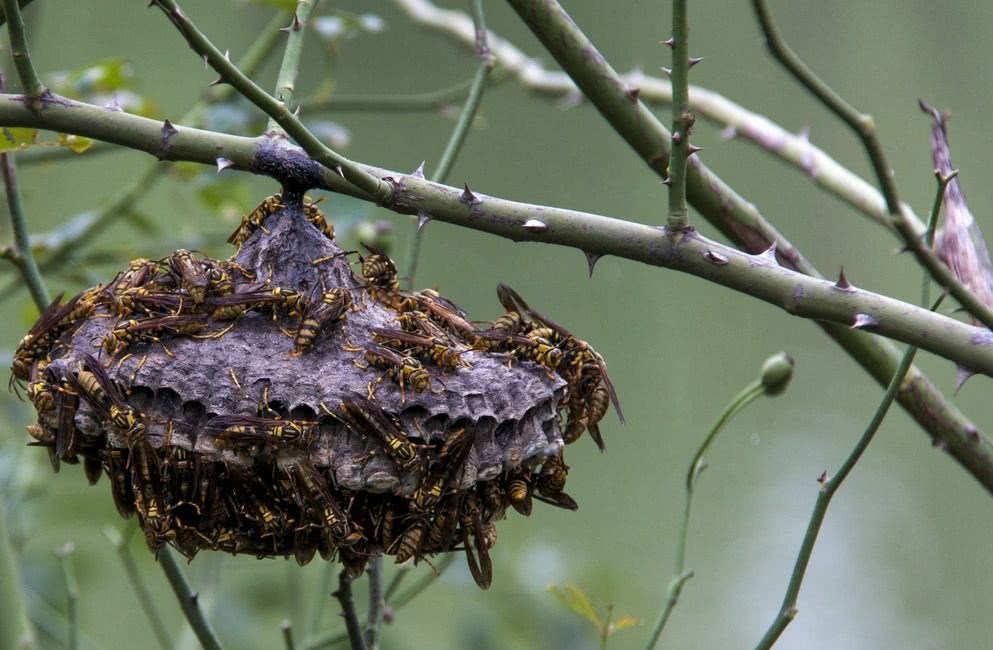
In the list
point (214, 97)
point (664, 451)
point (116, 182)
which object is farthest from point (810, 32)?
point (214, 97)

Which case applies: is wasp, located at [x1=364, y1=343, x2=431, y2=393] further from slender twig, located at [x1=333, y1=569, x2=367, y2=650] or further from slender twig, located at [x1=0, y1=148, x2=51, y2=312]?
slender twig, located at [x1=0, y1=148, x2=51, y2=312]

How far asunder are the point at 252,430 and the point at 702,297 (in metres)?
4.68

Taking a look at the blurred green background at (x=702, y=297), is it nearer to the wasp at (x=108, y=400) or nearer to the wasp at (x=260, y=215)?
the wasp at (x=260, y=215)

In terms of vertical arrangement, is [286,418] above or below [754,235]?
below

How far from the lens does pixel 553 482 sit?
0.94 meters

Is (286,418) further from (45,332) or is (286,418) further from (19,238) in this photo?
(19,238)

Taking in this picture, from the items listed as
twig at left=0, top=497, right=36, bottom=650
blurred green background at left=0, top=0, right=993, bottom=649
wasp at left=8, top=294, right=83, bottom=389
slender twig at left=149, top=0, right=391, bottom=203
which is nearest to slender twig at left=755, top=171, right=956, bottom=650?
slender twig at left=149, top=0, right=391, bottom=203

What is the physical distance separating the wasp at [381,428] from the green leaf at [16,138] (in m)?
0.37

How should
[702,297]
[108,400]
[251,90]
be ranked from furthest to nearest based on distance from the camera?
[702,297]
[108,400]
[251,90]

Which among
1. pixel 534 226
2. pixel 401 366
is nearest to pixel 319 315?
pixel 401 366

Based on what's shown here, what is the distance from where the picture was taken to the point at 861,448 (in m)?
0.94

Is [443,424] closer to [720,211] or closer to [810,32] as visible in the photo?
[720,211]

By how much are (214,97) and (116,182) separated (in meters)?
3.28

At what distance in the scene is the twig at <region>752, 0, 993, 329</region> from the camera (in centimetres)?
88
